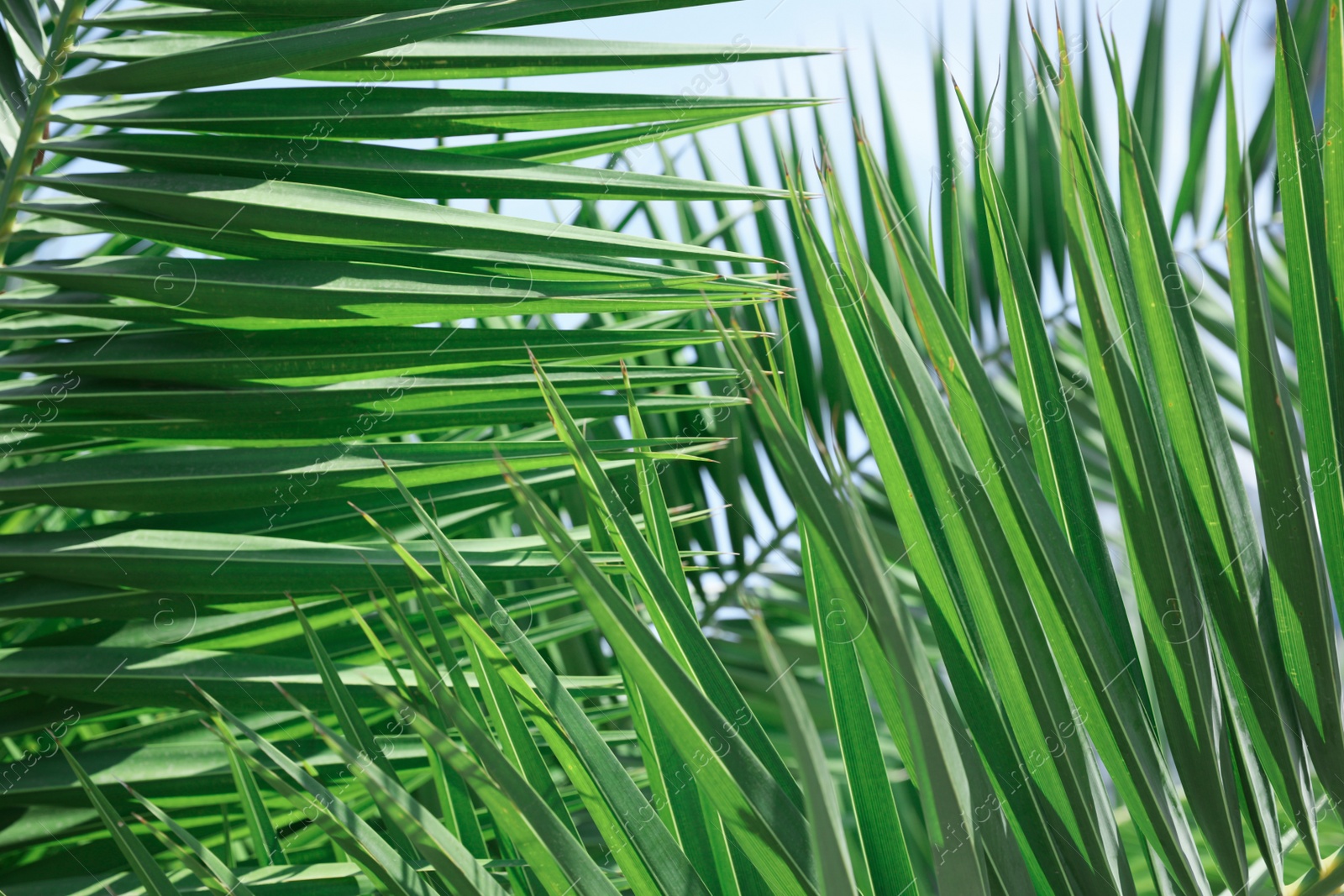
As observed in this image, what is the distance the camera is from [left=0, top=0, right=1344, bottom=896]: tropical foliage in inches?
14.6

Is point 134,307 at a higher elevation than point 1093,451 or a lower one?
higher

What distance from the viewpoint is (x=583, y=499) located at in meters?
0.64

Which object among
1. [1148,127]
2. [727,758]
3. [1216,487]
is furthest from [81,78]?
[1148,127]

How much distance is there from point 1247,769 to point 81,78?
77 cm

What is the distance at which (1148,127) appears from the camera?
1394mm

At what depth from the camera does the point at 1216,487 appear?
419mm

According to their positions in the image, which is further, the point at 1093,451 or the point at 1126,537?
the point at 1093,451

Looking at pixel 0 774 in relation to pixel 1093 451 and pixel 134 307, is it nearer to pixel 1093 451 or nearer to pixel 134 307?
pixel 134 307

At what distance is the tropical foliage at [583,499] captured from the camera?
370 millimetres

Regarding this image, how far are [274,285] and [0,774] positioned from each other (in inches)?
15.8

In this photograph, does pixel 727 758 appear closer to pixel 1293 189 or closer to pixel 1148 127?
pixel 1293 189

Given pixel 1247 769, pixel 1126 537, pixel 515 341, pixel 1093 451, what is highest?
pixel 515 341

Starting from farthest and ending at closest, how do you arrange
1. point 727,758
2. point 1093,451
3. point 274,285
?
1. point 1093,451
2. point 274,285
3. point 727,758

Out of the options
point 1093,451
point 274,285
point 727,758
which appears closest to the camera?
point 727,758
